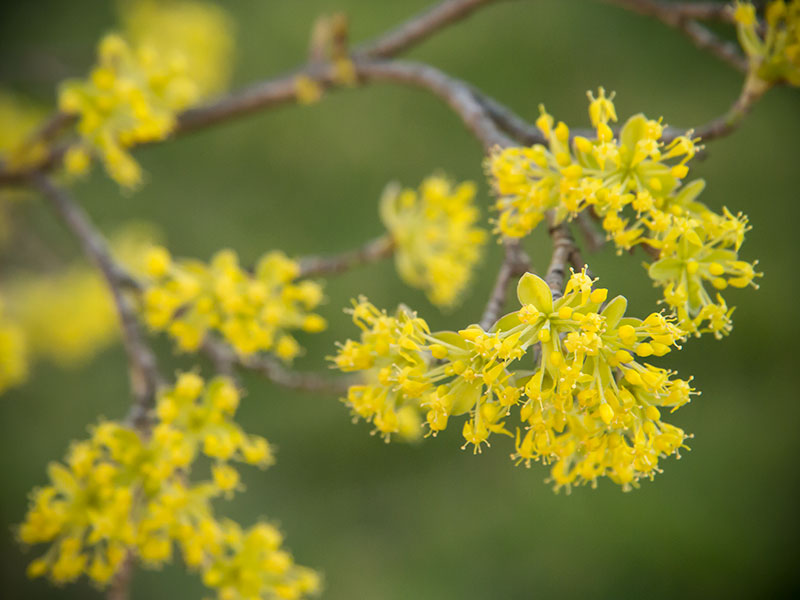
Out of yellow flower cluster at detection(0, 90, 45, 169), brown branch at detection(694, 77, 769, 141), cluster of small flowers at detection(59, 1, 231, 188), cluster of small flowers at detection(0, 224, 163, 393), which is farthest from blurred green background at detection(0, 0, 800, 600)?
brown branch at detection(694, 77, 769, 141)

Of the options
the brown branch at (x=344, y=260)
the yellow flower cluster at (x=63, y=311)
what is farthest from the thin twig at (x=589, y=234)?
the yellow flower cluster at (x=63, y=311)

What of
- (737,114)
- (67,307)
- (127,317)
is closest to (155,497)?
(127,317)

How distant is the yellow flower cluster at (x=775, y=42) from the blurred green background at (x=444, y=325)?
1636 millimetres

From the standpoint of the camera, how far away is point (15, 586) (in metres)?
3.25

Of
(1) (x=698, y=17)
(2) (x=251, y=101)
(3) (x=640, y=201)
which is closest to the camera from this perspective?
(3) (x=640, y=201)

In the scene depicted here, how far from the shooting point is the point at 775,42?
994 millimetres

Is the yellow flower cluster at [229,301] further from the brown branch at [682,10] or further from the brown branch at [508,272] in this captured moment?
the brown branch at [682,10]

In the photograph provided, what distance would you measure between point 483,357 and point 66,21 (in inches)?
178

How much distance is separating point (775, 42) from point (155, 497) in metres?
1.19

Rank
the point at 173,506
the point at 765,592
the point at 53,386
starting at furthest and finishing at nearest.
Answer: the point at 53,386
the point at 765,592
the point at 173,506

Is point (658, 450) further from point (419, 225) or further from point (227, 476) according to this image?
point (419, 225)

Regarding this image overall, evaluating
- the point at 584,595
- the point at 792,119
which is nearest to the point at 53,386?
the point at 584,595

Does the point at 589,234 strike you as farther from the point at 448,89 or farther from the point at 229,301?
the point at 229,301

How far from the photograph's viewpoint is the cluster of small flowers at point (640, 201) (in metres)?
0.81
